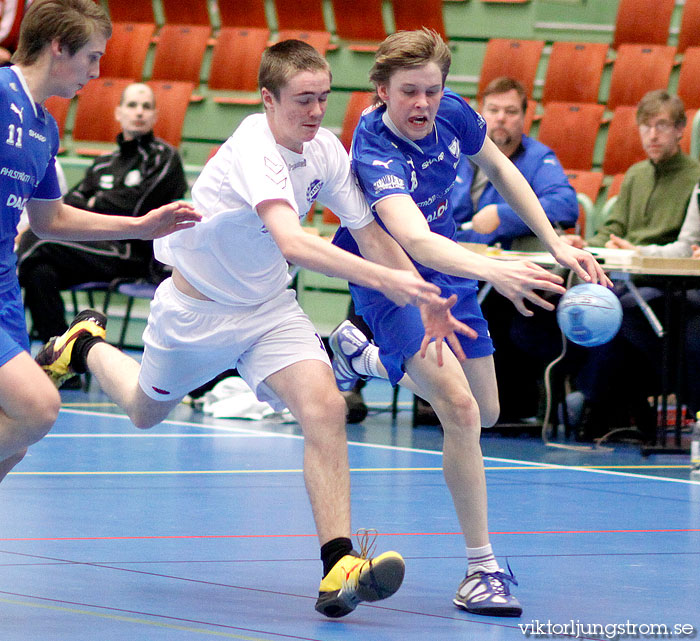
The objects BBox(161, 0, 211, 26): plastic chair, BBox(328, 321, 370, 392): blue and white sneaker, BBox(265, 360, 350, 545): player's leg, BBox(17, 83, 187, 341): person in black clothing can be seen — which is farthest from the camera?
BBox(161, 0, 211, 26): plastic chair

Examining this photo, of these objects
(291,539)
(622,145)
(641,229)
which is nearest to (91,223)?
(291,539)

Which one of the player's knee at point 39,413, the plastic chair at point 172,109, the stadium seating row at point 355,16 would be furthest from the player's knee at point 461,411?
the plastic chair at point 172,109

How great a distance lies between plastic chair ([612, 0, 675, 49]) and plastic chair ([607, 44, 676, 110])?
307 mm

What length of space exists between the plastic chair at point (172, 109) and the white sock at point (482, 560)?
27.8 ft

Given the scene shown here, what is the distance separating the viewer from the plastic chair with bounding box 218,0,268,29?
12.3 metres

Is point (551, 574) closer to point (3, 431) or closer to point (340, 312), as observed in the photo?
point (3, 431)

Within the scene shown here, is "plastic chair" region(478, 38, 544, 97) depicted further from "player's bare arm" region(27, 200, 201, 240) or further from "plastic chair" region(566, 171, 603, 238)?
"player's bare arm" region(27, 200, 201, 240)

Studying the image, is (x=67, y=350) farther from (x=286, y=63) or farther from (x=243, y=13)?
(x=243, y=13)

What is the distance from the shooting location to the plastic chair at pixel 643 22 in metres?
10.4

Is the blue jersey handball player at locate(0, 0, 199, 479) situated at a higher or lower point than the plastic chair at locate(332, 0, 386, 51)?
lower

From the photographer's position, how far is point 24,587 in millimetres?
3668

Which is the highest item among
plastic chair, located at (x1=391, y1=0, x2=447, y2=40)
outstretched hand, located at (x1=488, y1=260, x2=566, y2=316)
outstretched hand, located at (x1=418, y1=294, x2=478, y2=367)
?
plastic chair, located at (x1=391, y1=0, x2=447, y2=40)

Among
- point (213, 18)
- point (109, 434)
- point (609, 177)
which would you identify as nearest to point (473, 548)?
point (109, 434)

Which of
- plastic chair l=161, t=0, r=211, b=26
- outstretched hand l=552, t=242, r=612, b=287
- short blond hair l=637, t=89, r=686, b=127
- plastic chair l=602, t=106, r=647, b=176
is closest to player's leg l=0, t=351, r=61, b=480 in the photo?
outstretched hand l=552, t=242, r=612, b=287
